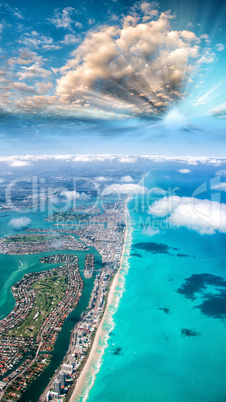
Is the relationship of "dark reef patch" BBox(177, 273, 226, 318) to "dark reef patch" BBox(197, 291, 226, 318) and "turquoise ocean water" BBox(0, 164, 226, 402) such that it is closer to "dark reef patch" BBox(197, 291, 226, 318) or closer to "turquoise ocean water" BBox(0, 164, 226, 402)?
"dark reef patch" BBox(197, 291, 226, 318)

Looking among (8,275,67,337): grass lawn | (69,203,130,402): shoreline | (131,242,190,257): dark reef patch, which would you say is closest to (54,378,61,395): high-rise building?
(69,203,130,402): shoreline

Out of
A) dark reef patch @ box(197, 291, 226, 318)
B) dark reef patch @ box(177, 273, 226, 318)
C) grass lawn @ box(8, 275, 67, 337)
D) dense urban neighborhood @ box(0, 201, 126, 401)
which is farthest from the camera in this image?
dark reef patch @ box(177, 273, 226, 318)

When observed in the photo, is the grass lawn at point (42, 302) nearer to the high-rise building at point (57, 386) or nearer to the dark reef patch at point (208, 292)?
the high-rise building at point (57, 386)

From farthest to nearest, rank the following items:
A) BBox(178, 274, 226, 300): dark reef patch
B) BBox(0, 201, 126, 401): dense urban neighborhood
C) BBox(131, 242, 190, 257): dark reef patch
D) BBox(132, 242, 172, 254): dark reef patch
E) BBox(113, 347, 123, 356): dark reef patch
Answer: BBox(132, 242, 172, 254): dark reef patch
BBox(131, 242, 190, 257): dark reef patch
BBox(178, 274, 226, 300): dark reef patch
BBox(113, 347, 123, 356): dark reef patch
BBox(0, 201, 126, 401): dense urban neighborhood

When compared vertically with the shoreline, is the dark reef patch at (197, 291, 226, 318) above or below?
above

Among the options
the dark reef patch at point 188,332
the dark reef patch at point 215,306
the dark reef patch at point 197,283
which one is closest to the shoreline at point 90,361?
the dark reef patch at point 188,332

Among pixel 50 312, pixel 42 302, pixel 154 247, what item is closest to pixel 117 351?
pixel 50 312
